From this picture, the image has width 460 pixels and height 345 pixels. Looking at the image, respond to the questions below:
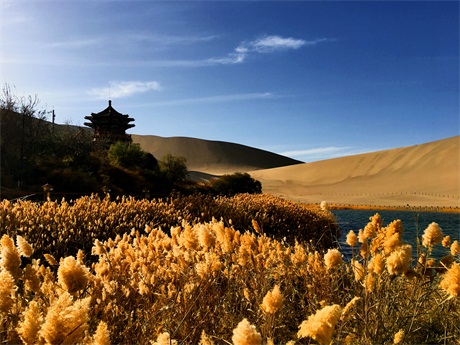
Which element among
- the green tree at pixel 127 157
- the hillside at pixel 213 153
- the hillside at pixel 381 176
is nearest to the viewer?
the green tree at pixel 127 157

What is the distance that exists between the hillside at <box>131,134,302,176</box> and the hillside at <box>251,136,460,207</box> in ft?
90.6

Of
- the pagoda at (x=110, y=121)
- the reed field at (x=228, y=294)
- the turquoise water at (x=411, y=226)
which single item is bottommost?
the turquoise water at (x=411, y=226)

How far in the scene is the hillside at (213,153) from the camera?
3875 inches

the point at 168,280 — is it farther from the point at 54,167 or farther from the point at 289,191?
the point at 289,191

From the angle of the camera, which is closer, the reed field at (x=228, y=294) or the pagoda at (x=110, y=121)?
the reed field at (x=228, y=294)

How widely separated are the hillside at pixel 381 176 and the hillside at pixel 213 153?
27.6 metres

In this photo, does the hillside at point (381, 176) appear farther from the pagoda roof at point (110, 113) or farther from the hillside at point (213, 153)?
the hillside at point (213, 153)

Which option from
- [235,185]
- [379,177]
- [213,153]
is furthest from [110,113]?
[213,153]

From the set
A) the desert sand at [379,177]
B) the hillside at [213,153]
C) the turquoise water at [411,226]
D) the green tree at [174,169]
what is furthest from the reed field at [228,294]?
the hillside at [213,153]

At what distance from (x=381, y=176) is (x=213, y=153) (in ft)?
176

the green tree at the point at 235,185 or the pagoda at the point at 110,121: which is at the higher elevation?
the pagoda at the point at 110,121

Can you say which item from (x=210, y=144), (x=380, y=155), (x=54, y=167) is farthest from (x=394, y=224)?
(x=210, y=144)

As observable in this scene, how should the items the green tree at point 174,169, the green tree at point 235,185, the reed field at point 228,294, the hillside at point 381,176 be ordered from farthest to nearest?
the hillside at point 381,176, the green tree at point 174,169, the green tree at point 235,185, the reed field at point 228,294

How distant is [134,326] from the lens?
106 inches
